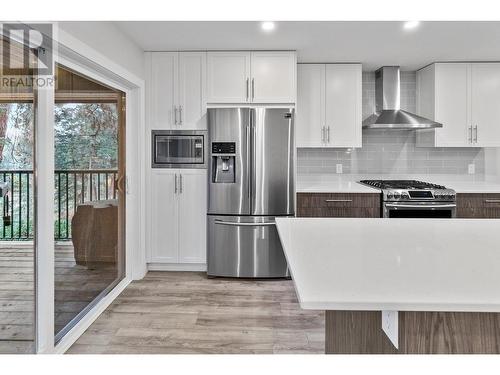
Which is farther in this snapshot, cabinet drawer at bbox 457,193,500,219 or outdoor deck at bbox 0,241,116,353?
cabinet drawer at bbox 457,193,500,219

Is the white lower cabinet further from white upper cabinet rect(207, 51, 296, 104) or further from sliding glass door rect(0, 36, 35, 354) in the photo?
sliding glass door rect(0, 36, 35, 354)

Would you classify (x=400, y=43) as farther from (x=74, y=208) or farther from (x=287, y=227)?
(x=74, y=208)

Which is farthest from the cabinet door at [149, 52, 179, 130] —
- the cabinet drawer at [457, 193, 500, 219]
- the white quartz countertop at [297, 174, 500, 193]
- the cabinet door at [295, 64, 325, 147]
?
the cabinet drawer at [457, 193, 500, 219]

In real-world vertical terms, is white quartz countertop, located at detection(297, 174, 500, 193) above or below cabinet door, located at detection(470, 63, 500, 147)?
below

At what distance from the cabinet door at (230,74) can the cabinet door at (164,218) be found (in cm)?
94

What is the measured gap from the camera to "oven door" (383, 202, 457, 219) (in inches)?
150

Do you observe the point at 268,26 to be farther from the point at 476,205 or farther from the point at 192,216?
the point at 476,205

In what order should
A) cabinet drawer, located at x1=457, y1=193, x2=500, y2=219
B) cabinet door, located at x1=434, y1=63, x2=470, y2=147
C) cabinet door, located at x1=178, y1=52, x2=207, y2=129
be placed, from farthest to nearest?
cabinet door, located at x1=434, y1=63, x2=470, y2=147 → cabinet door, located at x1=178, y1=52, x2=207, y2=129 → cabinet drawer, located at x1=457, y1=193, x2=500, y2=219

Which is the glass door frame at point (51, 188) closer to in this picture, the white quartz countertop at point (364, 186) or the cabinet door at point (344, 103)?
the white quartz countertop at point (364, 186)

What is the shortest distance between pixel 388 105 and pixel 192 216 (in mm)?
2405

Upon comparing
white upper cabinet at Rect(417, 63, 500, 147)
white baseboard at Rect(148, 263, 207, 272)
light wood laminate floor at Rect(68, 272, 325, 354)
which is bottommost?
light wood laminate floor at Rect(68, 272, 325, 354)

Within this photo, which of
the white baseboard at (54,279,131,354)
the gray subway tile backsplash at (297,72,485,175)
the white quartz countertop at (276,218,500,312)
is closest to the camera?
the white quartz countertop at (276,218,500,312)

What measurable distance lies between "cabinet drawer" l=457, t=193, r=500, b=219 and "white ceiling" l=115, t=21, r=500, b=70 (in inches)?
54.8

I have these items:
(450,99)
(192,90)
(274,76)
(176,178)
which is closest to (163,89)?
(192,90)
